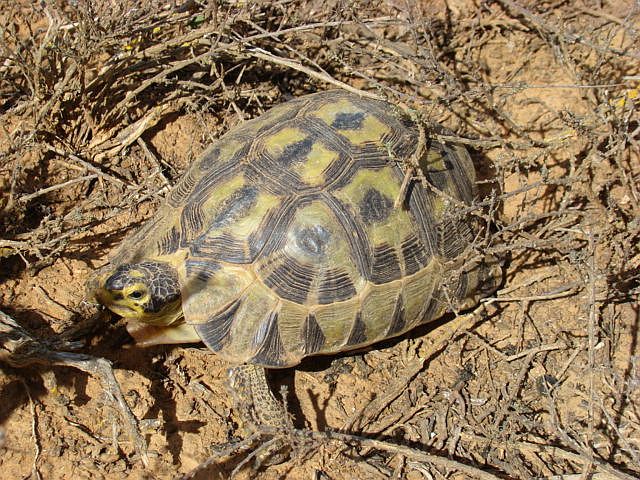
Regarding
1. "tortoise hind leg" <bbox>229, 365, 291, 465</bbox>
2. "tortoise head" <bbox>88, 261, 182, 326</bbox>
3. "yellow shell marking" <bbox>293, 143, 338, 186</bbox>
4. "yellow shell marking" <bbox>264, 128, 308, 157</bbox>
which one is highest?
"yellow shell marking" <bbox>264, 128, 308, 157</bbox>

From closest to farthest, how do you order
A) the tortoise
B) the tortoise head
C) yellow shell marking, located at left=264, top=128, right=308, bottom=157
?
1. the tortoise head
2. the tortoise
3. yellow shell marking, located at left=264, top=128, right=308, bottom=157

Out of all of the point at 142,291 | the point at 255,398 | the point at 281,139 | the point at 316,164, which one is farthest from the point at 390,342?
A: the point at 142,291

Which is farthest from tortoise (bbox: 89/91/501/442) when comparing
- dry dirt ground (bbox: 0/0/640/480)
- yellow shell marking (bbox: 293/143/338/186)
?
dry dirt ground (bbox: 0/0/640/480)

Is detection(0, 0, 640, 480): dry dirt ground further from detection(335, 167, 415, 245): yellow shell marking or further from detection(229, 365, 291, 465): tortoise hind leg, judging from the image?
detection(335, 167, 415, 245): yellow shell marking

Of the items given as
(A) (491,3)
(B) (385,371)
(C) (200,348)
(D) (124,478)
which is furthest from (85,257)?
(A) (491,3)

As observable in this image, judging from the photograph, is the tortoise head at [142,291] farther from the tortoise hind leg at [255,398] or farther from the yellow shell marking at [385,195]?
the yellow shell marking at [385,195]

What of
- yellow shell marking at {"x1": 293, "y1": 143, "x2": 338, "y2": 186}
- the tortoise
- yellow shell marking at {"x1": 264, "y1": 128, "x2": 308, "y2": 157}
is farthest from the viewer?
yellow shell marking at {"x1": 264, "y1": 128, "x2": 308, "y2": 157}

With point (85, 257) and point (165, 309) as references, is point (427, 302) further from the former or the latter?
point (85, 257)
